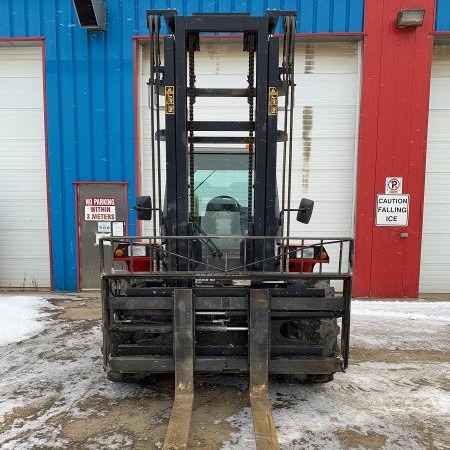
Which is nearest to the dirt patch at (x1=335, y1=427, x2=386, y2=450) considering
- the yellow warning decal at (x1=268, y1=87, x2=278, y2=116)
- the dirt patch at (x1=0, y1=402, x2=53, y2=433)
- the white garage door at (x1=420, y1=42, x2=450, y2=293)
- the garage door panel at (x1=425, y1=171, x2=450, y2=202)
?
the dirt patch at (x1=0, y1=402, x2=53, y2=433)

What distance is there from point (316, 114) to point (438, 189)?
10.9 feet

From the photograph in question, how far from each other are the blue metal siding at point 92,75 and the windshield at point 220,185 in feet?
14.6

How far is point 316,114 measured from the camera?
361 inches

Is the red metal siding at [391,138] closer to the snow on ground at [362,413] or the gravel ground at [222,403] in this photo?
the gravel ground at [222,403]

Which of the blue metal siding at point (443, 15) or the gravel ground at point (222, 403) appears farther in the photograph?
the blue metal siding at point (443, 15)

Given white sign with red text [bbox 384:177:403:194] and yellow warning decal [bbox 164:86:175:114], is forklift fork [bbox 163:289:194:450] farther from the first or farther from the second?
white sign with red text [bbox 384:177:403:194]

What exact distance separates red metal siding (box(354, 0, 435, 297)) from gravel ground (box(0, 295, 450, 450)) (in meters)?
2.95

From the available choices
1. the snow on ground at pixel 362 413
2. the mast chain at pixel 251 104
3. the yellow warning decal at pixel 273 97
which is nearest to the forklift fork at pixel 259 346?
the snow on ground at pixel 362 413

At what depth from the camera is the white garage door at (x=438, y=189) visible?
9336mm

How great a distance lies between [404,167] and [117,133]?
6099mm

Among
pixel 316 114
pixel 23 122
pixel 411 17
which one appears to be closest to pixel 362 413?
pixel 316 114

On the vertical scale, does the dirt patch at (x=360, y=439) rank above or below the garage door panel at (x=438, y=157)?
below

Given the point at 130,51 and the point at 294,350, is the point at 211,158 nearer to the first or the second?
the point at 294,350

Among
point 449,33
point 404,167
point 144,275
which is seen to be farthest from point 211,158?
point 449,33
